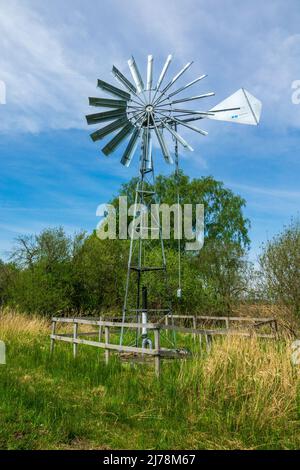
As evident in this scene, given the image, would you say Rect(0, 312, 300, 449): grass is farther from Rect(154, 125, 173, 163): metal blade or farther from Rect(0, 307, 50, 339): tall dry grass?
Rect(0, 307, 50, 339): tall dry grass

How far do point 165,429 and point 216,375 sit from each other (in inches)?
50.4

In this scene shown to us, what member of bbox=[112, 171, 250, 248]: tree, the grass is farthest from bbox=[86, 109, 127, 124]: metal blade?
bbox=[112, 171, 250, 248]: tree

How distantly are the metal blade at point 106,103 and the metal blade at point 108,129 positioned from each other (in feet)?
1.22

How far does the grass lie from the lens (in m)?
5.20

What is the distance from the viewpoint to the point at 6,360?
10359 millimetres

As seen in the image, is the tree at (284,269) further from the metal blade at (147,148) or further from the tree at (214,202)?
the tree at (214,202)

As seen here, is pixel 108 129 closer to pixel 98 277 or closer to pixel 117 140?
pixel 117 140

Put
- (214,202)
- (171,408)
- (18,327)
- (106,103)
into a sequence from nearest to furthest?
(171,408) → (106,103) → (18,327) → (214,202)

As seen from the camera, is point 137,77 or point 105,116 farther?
point 137,77

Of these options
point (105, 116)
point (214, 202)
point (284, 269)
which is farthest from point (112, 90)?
point (214, 202)

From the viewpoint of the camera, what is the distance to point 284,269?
533 inches

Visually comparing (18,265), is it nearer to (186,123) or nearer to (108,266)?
(108,266)

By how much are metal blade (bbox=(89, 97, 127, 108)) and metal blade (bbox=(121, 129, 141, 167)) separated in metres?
0.77

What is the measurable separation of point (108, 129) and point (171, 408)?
744cm
